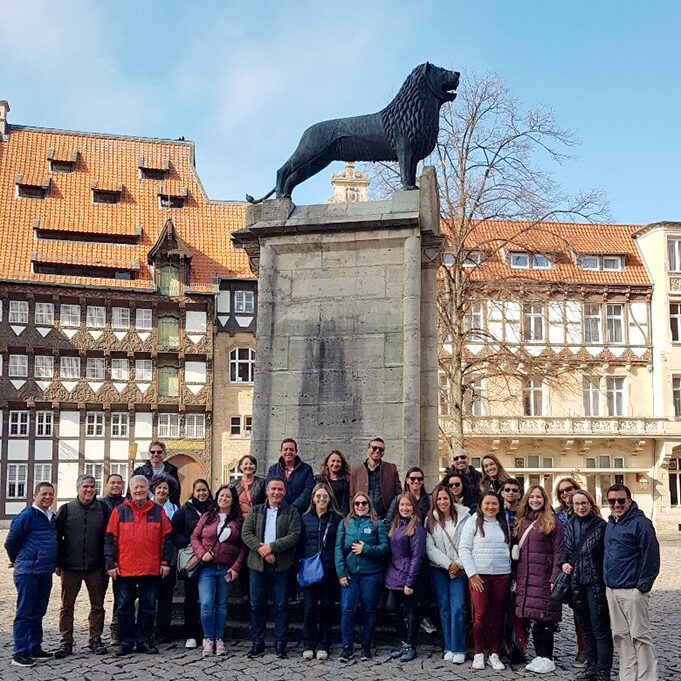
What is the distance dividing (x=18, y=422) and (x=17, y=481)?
218 cm

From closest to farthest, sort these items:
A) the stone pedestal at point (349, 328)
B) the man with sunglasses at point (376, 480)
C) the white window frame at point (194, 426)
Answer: the man with sunglasses at point (376, 480)
the stone pedestal at point (349, 328)
the white window frame at point (194, 426)

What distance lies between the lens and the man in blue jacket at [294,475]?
8.38 meters

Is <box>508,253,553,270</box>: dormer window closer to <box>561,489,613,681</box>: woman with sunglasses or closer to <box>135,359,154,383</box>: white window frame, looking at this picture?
<box>135,359,154,383</box>: white window frame

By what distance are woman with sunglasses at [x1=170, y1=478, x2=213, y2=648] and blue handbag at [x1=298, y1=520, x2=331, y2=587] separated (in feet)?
3.40

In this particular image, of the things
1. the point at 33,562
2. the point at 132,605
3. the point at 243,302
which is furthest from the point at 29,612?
the point at 243,302

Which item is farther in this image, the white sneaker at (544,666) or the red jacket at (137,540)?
the red jacket at (137,540)

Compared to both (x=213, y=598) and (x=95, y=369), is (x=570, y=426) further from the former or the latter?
(x=213, y=598)

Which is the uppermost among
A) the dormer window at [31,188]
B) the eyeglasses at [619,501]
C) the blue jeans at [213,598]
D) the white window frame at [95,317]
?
the dormer window at [31,188]

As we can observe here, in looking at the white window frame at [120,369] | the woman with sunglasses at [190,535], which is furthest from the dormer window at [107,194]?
the woman with sunglasses at [190,535]

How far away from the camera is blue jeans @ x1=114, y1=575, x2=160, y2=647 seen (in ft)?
27.0

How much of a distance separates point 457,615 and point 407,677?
33.1 inches

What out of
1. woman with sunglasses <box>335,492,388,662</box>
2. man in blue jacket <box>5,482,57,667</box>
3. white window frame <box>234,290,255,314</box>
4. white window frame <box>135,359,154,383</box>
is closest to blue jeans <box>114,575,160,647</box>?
man in blue jacket <box>5,482,57,667</box>

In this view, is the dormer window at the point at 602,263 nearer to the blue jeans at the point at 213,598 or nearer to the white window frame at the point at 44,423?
the white window frame at the point at 44,423

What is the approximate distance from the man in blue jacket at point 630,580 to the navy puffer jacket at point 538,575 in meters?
0.51
